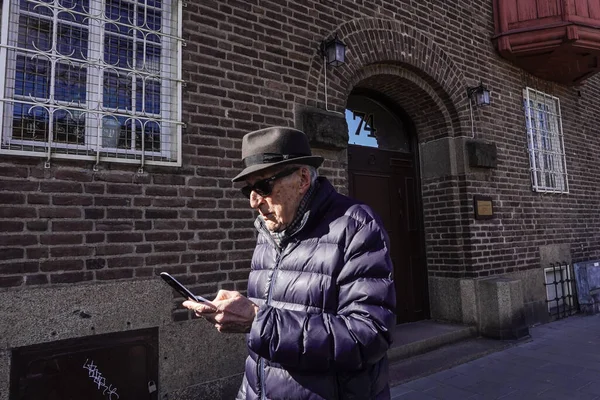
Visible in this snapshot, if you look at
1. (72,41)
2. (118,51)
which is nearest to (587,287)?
(118,51)

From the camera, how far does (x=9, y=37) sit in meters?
2.88

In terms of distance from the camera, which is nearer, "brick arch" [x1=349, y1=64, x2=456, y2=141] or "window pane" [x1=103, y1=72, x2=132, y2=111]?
"window pane" [x1=103, y1=72, x2=132, y2=111]

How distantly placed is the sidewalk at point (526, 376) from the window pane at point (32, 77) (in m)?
3.98

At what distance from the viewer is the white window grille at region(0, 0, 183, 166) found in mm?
2912

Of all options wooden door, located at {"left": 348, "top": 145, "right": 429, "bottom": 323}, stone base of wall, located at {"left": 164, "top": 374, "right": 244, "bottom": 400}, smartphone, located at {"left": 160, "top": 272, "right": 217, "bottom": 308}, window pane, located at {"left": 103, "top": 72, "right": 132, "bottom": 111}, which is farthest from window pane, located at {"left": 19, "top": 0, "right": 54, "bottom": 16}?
wooden door, located at {"left": 348, "top": 145, "right": 429, "bottom": 323}

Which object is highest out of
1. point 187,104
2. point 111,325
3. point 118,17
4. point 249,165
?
point 118,17

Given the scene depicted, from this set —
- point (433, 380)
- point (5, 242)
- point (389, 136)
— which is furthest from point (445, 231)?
point (5, 242)

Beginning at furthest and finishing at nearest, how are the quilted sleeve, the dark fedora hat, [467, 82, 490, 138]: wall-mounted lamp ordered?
[467, 82, 490, 138]: wall-mounted lamp → the dark fedora hat → the quilted sleeve

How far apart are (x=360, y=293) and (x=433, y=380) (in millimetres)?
3266

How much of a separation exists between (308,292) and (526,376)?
12.4ft

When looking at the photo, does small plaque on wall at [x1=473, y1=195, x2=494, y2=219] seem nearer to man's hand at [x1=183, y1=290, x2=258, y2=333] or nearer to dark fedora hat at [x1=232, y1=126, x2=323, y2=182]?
dark fedora hat at [x1=232, y1=126, x2=323, y2=182]

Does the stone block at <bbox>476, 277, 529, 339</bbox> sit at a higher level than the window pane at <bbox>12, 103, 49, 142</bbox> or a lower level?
lower

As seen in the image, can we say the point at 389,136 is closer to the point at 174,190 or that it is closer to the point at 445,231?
the point at 445,231

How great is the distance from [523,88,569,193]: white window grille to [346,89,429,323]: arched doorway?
2.34 m
